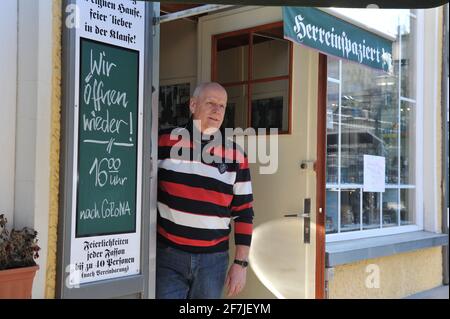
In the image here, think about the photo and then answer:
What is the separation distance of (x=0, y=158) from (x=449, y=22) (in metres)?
5.39

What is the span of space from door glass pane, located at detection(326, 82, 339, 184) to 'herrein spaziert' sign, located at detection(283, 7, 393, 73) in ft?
2.03

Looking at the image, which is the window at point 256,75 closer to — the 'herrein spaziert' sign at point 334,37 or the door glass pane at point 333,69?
the 'herrein spaziert' sign at point 334,37

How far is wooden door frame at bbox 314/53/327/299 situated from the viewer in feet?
12.9

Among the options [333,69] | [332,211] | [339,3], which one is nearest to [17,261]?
[339,3]

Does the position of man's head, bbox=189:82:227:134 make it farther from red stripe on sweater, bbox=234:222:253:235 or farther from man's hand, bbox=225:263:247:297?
man's hand, bbox=225:263:247:297

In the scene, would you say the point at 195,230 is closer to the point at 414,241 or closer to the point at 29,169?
the point at 29,169

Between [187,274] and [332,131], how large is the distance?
2.29 metres

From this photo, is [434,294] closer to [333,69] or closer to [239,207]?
[333,69]

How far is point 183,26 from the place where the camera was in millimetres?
4598

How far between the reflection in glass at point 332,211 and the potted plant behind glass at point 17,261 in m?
2.81

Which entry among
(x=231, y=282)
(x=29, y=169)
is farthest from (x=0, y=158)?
(x=231, y=282)

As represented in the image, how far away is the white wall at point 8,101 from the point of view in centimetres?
279

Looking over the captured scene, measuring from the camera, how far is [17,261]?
8.46 ft

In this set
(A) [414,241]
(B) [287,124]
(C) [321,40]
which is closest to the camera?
(C) [321,40]
